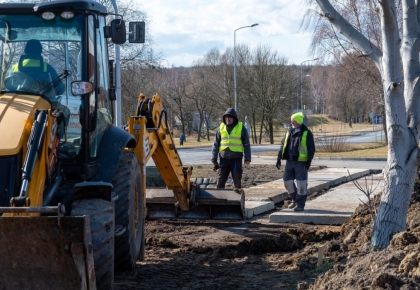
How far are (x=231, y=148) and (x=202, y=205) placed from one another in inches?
67.8

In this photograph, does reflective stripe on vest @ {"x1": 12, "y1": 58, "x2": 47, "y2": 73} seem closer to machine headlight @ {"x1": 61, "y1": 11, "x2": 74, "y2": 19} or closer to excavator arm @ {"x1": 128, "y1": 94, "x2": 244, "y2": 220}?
machine headlight @ {"x1": 61, "y1": 11, "x2": 74, "y2": 19}

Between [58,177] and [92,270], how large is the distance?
1.55 m

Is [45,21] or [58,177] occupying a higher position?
[45,21]

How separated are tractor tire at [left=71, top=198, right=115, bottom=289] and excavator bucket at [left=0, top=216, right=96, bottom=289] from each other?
43cm

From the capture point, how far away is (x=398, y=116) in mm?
6969

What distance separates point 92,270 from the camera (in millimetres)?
4816

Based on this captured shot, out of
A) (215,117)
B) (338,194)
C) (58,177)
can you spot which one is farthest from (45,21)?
(215,117)

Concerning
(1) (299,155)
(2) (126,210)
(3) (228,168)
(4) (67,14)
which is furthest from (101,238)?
(3) (228,168)

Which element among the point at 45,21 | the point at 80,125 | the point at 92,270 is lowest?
the point at 92,270

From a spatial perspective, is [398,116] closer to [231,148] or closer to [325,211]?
[325,211]

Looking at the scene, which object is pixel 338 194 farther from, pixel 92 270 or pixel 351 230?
pixel 92 270

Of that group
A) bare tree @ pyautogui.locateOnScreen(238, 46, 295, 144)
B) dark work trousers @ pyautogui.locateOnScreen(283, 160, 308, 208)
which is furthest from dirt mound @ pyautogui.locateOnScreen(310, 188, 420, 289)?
bare tree @ pyautogui.locateOnScreen(238, 46, 295, 144)

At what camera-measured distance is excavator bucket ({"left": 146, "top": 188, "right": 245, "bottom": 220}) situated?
1062 centimetres

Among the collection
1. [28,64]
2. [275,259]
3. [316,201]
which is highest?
[28,64]
